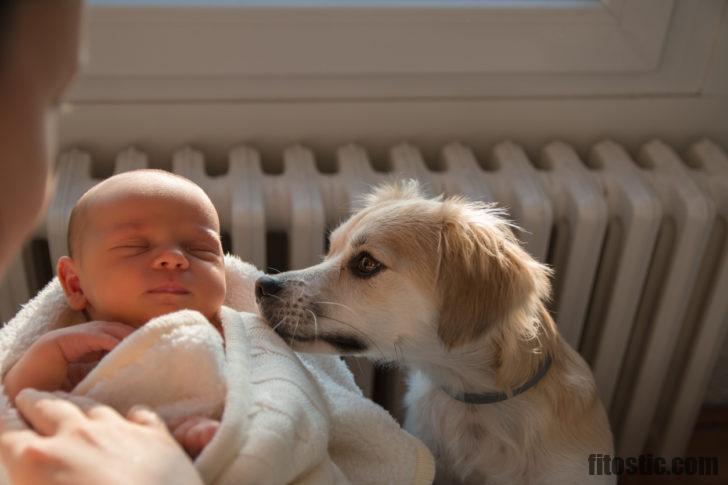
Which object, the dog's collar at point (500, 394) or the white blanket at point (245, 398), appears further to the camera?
the dog's collar at point (500, 394)

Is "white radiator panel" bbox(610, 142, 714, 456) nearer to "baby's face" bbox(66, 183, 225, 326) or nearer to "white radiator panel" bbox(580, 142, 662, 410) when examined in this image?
"white radiator panel" bbox(580, 142, 662, 410)

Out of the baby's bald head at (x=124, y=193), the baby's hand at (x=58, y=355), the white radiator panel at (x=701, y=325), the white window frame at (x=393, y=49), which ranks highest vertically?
the white window frame at (x=393, y=49)

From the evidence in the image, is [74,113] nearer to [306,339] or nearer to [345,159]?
[345,159]

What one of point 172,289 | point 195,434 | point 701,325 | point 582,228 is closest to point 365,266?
point 172,289

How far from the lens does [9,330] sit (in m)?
1.08

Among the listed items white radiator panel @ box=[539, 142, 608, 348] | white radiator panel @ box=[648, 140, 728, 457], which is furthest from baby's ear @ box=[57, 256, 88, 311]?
white radiator panel @ box=[648, 140, 728, 457]

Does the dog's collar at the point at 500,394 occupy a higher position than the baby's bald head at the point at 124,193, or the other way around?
the baby's bald head at the point at 124,193

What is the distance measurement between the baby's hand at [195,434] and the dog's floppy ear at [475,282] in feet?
1.21

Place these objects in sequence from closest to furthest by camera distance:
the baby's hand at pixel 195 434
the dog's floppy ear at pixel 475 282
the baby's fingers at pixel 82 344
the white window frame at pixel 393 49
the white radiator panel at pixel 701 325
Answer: the baby's hand at pixel 195 434 < the baby's fingers at pixel 82 344 < the dog's floppy ear at pixel 475 282 < the white window frame at pixel 393 49 < the white radiator panel at pixel 701 325

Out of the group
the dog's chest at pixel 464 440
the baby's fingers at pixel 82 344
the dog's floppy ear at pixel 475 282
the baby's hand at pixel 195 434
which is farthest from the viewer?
the dog's chest at pixel 464 440

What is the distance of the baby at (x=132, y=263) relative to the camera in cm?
100

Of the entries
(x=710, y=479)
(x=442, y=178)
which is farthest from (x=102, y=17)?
(x=710, y=479)

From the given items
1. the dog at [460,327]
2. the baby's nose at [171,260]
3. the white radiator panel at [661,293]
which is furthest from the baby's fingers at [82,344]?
the white radiator panel at [661,293]

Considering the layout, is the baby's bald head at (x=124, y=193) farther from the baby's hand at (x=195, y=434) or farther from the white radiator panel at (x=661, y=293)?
the white radiator panel at (x=661, y=293)
